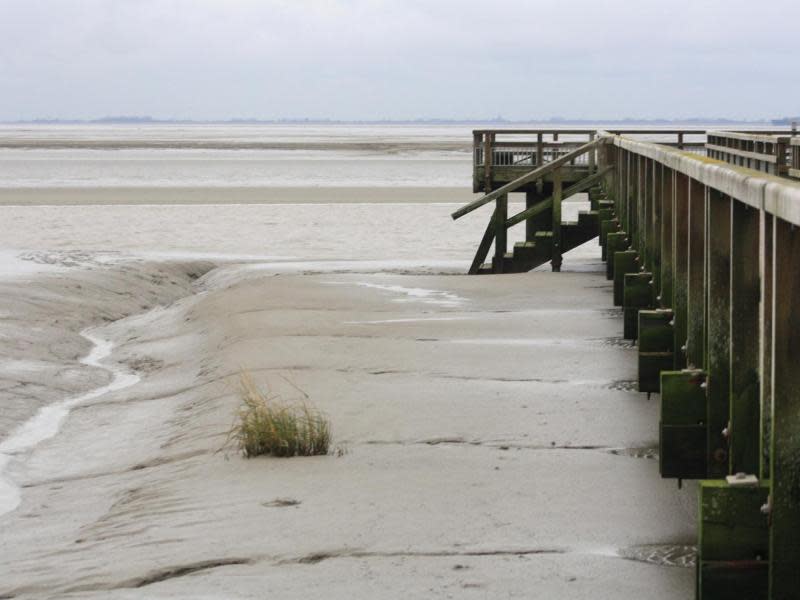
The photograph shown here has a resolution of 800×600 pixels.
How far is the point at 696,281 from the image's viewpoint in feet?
22.1

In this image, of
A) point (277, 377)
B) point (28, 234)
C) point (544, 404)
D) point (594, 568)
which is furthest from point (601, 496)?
point (28, 234)

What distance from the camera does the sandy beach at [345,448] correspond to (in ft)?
17.1

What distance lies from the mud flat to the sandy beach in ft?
0.06

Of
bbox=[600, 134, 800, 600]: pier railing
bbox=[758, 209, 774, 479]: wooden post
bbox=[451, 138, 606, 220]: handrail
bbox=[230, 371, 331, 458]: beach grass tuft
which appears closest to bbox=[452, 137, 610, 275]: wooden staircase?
bbox=[451, 138, 606, 220]: handrail

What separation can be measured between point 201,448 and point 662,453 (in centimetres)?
288

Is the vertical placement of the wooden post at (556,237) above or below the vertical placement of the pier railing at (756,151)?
below

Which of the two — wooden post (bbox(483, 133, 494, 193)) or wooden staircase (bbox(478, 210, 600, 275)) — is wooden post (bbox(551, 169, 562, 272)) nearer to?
wooden staircase (bbox(478, 210, 600, 275))

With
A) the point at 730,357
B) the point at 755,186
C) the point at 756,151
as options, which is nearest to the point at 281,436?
the point at 730,357

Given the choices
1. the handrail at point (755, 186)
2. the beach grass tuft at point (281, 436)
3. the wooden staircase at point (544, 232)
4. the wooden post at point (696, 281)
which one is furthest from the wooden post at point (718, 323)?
the wooden staircase at point (544, 232)

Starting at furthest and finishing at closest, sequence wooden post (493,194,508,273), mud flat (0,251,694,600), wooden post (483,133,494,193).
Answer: wooden post (483,133,494,193) < wooden post (493,194,508,273) < mud flat (0,251,694,600)

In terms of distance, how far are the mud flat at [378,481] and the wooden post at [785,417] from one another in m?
0.72

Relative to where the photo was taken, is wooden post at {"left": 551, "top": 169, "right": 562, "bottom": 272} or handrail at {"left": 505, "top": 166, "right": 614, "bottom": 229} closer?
wooden post at {"left": 551, "top": 169, "right": 562, "bottom": 272}

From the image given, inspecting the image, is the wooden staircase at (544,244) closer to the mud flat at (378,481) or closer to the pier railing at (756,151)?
the pier railing at (756,151)

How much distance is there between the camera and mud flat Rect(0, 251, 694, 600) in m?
5.15
